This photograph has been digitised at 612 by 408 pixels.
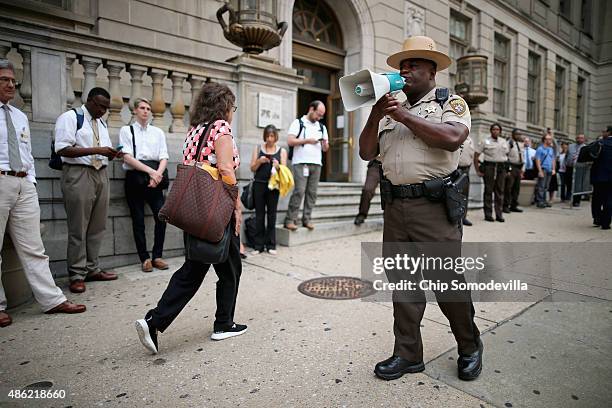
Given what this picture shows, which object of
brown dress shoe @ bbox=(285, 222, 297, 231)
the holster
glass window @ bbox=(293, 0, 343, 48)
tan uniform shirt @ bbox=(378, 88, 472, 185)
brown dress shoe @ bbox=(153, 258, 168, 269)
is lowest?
brown dress shoe @ bbox=(153, 258, 168, 269)

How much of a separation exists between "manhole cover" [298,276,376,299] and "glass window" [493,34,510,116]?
49.1 feet

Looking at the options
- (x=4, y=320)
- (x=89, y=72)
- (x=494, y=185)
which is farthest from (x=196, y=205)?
(x=494, y=185)

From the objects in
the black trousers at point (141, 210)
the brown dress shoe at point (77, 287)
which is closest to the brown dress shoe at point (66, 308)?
the brown dress shoe at point (77, 287)

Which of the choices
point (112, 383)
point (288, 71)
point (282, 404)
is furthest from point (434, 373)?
point (288, 71)

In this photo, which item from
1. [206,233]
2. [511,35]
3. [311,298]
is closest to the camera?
[206,233]

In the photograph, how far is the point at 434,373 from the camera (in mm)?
2594

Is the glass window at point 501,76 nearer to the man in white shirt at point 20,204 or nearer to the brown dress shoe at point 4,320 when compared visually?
the man in white shirt at point 20,204

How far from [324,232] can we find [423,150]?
15.0ft

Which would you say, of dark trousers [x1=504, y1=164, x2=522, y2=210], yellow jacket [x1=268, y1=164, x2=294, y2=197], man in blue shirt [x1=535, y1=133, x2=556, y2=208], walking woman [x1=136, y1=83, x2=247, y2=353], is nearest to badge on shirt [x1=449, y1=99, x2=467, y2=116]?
walking woman [x1=136, y1=83, x2=247, y2=353]

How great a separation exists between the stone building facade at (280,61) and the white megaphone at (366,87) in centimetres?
400

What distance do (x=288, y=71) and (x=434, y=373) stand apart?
5397mm

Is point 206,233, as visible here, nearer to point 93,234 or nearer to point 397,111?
point 397,111

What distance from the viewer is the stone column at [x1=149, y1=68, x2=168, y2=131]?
562 cm

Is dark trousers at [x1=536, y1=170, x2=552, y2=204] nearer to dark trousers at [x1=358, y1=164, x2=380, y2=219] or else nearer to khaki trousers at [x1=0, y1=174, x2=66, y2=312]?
dark trousers at [x1=358, y1=164, x2=380, y2=219]
